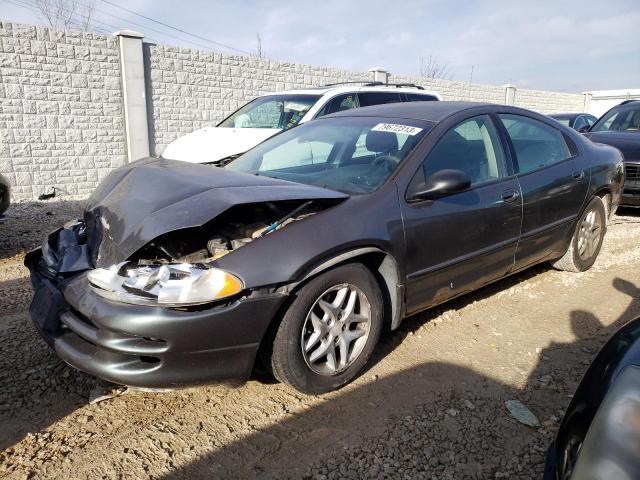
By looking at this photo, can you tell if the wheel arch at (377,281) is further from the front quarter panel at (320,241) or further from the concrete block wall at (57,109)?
the concrete block wall at (57,109)

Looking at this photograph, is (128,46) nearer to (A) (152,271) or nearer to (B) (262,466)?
(A) (152,271)

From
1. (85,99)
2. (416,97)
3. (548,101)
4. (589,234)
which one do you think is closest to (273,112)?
(416,97)

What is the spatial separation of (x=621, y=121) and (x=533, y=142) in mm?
5471

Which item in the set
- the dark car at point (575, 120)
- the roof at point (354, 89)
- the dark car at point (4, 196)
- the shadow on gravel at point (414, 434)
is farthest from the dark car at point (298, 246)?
the dark car at point (575, 120)

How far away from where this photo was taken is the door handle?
142 inches

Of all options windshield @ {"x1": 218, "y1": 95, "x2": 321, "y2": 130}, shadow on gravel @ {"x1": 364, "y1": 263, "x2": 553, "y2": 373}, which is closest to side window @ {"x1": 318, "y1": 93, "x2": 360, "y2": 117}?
windshield @ {"x1": 218, "y1": 95, "x2": 321, "y2": 130}

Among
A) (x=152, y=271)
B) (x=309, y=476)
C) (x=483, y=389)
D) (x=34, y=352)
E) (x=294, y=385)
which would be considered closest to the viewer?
(x=309, y=476)

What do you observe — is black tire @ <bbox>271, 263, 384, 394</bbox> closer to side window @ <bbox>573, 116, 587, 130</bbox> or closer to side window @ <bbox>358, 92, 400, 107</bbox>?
side window @ <bbox>358, 92, 400, 107</bbox>

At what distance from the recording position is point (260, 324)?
2422 millimetres

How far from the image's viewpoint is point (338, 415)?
8.60 feet

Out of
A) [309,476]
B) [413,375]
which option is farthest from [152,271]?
[413,375]

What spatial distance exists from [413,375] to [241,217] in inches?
55.7

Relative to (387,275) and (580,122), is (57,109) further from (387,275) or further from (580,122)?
(580,122)

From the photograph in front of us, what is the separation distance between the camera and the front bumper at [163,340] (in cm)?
227
